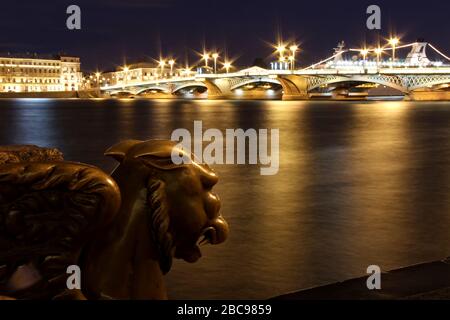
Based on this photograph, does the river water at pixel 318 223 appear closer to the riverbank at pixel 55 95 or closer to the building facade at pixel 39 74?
the riverbank at pixel 55 95

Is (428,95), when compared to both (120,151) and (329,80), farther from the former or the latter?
(120,151)

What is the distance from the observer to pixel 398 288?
12.7 feet

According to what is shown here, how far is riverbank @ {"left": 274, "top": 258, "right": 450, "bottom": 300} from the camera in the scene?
3.55m

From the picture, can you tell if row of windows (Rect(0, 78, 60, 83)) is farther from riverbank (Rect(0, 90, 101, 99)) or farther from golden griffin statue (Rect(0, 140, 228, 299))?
golden griffin statue (Rect(0, 140, 228, 299))

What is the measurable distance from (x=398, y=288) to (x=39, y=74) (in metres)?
133

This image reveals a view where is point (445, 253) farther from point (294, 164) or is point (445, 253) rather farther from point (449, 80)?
point (449, 80)

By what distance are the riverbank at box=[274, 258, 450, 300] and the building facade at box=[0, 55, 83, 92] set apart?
129 metres

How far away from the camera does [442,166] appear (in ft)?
41.4

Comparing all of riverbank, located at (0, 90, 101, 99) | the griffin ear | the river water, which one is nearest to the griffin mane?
the griffin ear

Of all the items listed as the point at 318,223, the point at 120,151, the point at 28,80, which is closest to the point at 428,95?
the point at 318,223

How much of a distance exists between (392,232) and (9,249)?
17.1 feet

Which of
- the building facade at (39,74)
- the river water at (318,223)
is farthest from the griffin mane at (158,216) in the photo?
the building facade at (39,74)

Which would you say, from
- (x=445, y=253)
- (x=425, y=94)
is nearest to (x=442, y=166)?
(x=445, y=253)
